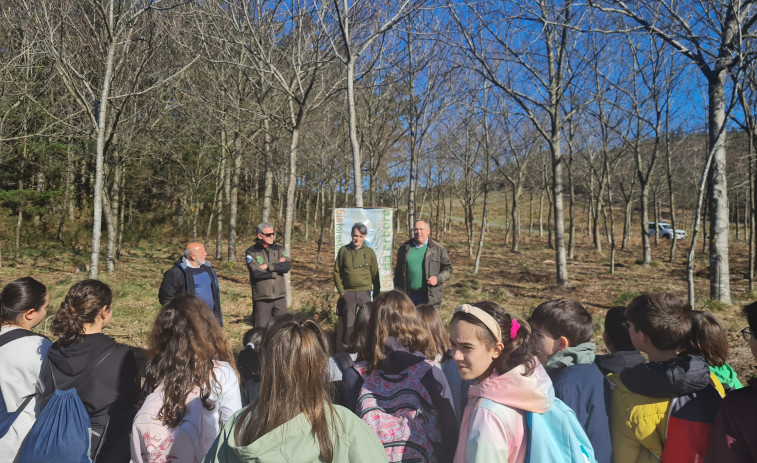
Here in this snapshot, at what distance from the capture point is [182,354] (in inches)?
93.0

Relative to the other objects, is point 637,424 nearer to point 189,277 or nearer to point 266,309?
point 189,277

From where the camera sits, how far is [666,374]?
79.9 inches

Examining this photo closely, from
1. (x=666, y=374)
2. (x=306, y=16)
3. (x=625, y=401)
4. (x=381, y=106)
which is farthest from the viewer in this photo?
(x=381, y=106)

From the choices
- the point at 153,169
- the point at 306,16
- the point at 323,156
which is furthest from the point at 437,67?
the point at 153,169

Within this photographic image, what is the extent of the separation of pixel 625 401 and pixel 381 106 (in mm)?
14862

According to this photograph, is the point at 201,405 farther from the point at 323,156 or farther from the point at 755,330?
the point at 323,156

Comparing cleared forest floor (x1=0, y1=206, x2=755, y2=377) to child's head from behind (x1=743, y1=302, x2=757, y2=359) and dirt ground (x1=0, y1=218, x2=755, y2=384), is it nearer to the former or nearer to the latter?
dirt ground (x1=0, y1=218, x2=755, y2=384)

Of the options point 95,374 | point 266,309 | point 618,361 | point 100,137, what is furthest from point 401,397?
point 100,137

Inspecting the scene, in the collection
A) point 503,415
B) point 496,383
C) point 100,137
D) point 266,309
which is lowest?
point 266,309

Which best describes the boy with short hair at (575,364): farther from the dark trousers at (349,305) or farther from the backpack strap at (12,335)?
the dark trousers at (349,305)

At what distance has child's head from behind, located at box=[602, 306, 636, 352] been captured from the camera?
2854 mm

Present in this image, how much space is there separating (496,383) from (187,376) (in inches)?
57.8

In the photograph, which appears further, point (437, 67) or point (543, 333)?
point (437, 67)

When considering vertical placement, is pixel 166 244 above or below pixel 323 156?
below
